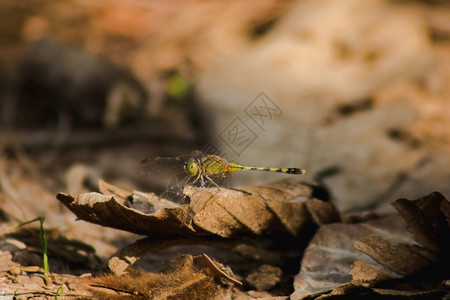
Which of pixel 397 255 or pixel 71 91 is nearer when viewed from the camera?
pixel 397 255

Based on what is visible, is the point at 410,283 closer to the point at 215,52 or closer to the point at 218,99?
the point at 218,99

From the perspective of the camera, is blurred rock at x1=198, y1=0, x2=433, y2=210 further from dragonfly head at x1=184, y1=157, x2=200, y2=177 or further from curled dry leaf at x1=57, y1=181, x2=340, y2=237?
curled dry leaf at x1=57, y1=181, x2=340, y2=237

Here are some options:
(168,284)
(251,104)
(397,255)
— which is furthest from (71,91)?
(397,255)

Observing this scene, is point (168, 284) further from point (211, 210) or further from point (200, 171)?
point (200, 171)

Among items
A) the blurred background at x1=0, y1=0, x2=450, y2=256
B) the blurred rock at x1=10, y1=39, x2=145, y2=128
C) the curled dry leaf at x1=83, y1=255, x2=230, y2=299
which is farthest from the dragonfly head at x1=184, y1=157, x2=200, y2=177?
the blurred rock at x1=10, y1=39, x2=145, y2=128

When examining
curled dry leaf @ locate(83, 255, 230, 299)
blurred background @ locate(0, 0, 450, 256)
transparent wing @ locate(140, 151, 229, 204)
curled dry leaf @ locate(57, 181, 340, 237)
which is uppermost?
blurred background @ locate(0, 0, 450, 256)

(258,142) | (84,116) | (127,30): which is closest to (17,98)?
(84,116)
